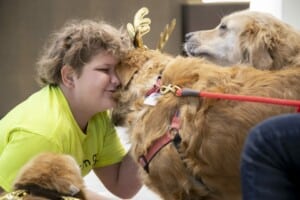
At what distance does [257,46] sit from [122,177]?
0.78 meters

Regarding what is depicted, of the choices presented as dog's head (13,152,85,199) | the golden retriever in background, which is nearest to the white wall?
the golden retriever in background

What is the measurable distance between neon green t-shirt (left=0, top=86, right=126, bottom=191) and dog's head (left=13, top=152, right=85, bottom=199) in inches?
10.6

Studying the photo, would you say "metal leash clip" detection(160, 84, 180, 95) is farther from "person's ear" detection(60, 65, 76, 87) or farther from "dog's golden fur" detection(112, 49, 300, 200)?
"person's ear" detection(60, 65, 76, 87)

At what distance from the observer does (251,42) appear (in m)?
2.30

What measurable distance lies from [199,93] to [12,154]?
726 millimetres

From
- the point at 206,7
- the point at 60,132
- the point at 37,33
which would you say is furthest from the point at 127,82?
the point at 206,7

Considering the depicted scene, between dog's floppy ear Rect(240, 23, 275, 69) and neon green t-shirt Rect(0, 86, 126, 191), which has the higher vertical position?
dog's floppy ear Rect(240, 23, 275, 69)

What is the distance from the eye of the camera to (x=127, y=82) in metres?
1.70

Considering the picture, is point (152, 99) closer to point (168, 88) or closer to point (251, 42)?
point (168, 88)

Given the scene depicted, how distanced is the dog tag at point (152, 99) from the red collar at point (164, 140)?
0.08 metres

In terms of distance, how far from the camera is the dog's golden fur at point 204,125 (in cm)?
138

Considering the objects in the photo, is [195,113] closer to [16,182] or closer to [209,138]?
[209,138]

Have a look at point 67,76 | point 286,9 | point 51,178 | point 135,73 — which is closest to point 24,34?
point 286,9

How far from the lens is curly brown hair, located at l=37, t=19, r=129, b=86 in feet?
6.23
